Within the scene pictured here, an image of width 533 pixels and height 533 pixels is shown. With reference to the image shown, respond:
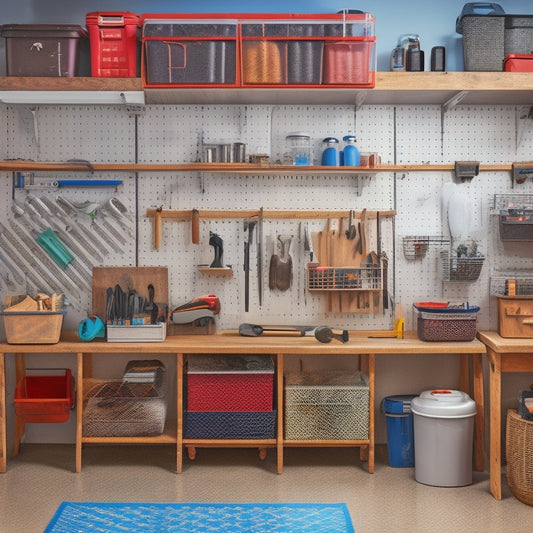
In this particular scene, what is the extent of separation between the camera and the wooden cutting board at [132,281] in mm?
4672

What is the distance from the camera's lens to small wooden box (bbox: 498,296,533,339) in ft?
13.8

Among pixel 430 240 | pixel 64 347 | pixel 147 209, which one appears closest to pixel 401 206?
pixel 430 240

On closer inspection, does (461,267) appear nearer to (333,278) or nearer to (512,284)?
(512,284)

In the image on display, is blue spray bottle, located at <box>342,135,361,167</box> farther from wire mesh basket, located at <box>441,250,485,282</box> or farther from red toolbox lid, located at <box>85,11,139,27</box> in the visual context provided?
red toolbox lid, located at <box>85,11,139,27</box>

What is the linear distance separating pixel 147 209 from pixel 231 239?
0.57m

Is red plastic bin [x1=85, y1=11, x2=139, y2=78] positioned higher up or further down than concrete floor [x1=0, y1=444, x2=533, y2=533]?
higher up

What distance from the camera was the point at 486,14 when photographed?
436 cm

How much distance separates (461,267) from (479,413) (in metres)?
0.89

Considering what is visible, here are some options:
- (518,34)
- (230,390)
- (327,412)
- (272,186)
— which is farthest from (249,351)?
(518,34)

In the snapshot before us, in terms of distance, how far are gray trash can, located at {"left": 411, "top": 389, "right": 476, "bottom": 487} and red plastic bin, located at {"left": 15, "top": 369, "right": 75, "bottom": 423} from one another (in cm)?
208

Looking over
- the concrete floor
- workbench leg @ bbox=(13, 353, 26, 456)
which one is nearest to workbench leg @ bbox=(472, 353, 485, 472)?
the concrete floor

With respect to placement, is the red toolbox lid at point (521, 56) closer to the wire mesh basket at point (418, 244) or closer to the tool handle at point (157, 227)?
the wire mesh basket at point (418, 244)

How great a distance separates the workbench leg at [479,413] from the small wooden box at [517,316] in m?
0.24

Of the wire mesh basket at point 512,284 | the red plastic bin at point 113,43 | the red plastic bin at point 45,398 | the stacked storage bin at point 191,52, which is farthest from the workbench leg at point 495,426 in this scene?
the red plastic bin at point 113,43
